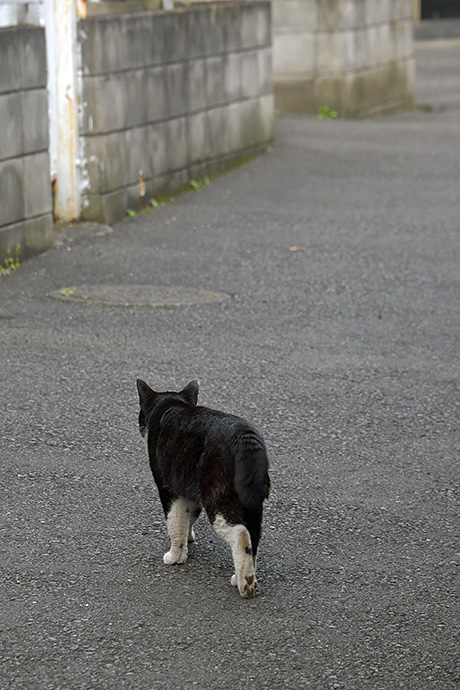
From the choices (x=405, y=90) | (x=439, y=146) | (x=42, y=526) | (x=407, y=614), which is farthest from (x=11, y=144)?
(x=405, y=90)

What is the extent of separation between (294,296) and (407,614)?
459cm

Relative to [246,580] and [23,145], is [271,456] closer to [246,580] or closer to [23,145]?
[246,580]

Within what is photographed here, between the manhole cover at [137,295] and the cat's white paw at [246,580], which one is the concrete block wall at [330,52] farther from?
the cat's white paw at [246,580]

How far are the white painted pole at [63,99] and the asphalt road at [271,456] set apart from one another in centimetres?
63

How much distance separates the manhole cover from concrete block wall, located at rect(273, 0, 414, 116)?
9.94m

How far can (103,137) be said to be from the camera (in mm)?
10609

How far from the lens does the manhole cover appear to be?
26.3 ft

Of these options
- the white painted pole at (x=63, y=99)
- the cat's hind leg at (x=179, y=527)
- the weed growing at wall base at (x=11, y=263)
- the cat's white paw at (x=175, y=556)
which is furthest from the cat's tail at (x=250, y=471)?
the white painted pole at (x=63, y=99)

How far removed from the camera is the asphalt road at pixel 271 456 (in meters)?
3.65

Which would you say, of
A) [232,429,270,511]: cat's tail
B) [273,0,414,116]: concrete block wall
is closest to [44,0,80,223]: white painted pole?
[232,429,270,511]: cat's tail

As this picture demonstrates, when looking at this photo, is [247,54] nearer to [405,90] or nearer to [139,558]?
[405,90]

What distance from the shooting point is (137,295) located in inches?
324

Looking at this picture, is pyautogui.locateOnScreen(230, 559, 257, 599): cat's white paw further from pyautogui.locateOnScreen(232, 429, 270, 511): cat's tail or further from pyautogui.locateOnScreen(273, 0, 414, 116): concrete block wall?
pyautogui.locateOnScreen(273, 0, 414, 116): concrete block wall

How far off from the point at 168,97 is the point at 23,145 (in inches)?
114
